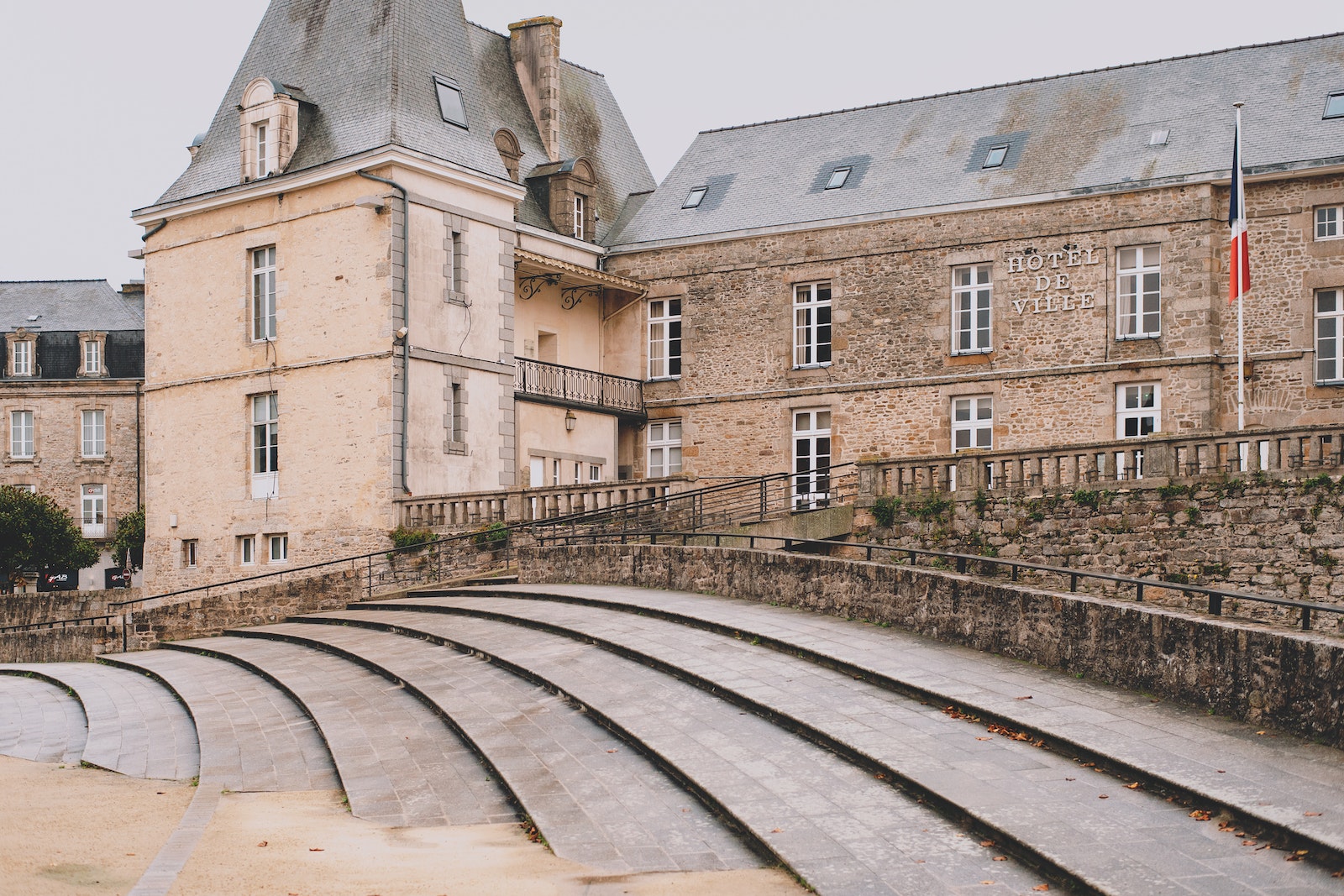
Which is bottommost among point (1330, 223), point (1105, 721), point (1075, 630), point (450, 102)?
point (1105, 721)

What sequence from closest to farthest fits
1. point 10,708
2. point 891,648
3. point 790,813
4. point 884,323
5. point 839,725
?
point 790,813 < point 839,725 < point 891,648 < point 10,708 < point 884,323

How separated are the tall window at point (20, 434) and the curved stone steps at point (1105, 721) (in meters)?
41.7

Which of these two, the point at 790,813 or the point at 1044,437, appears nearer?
the point at 790,813

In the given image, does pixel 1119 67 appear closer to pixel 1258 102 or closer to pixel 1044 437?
pixel 1258 102

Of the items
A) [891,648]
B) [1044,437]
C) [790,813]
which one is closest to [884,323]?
[1044,437]

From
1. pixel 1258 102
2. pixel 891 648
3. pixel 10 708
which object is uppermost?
pixel 1258 102

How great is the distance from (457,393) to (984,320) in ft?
32.8

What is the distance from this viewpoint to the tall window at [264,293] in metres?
28.4

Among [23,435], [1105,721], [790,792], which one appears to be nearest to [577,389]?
[1105,721]

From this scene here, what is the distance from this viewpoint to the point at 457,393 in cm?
2727

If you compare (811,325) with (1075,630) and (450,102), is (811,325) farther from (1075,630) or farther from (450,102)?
(1075,630)

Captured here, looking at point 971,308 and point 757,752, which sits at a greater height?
point 971,308

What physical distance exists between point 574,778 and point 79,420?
148 feet

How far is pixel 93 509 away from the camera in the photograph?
50188 millimetres
